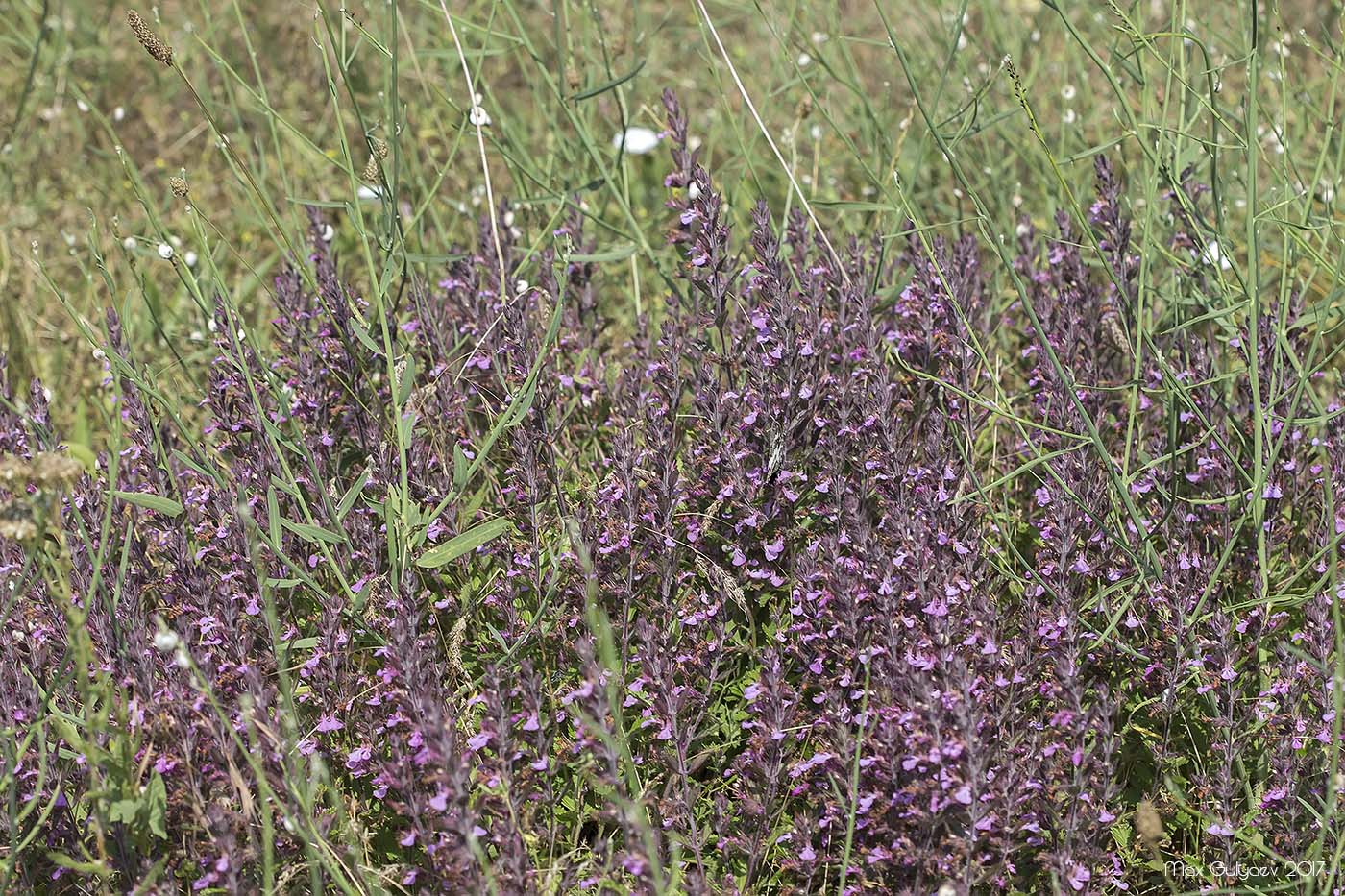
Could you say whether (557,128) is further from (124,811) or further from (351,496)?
(124,811)

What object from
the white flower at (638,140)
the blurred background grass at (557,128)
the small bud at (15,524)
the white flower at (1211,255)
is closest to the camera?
the small bud at (15,524)

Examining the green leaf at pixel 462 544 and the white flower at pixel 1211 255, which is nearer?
the green leaf at pixel 462 544

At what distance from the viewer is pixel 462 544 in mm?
2537

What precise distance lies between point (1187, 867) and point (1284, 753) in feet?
0.88

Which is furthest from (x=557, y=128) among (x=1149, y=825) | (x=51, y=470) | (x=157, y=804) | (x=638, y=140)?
(x=1149, y=825)

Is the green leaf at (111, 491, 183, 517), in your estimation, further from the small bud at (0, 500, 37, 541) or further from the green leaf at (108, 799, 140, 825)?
the green leaf at (108, 799, 140, 825)

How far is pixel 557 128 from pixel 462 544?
1708 mm

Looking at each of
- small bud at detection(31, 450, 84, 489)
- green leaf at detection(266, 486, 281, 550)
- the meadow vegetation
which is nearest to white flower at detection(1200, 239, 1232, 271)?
the meadow vegetation

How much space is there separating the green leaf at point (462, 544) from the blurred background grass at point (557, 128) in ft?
3.24

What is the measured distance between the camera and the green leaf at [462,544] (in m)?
2.51

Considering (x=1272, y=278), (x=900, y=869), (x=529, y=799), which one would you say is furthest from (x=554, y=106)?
(x=900, y=869)

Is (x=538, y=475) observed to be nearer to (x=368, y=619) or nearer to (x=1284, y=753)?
(x=368, y=619)

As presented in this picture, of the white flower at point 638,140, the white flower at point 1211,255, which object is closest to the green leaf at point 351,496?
the white flower at point 1211,255

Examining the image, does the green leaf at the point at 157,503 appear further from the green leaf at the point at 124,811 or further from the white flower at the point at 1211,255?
the white flower at the point at 1211,255
